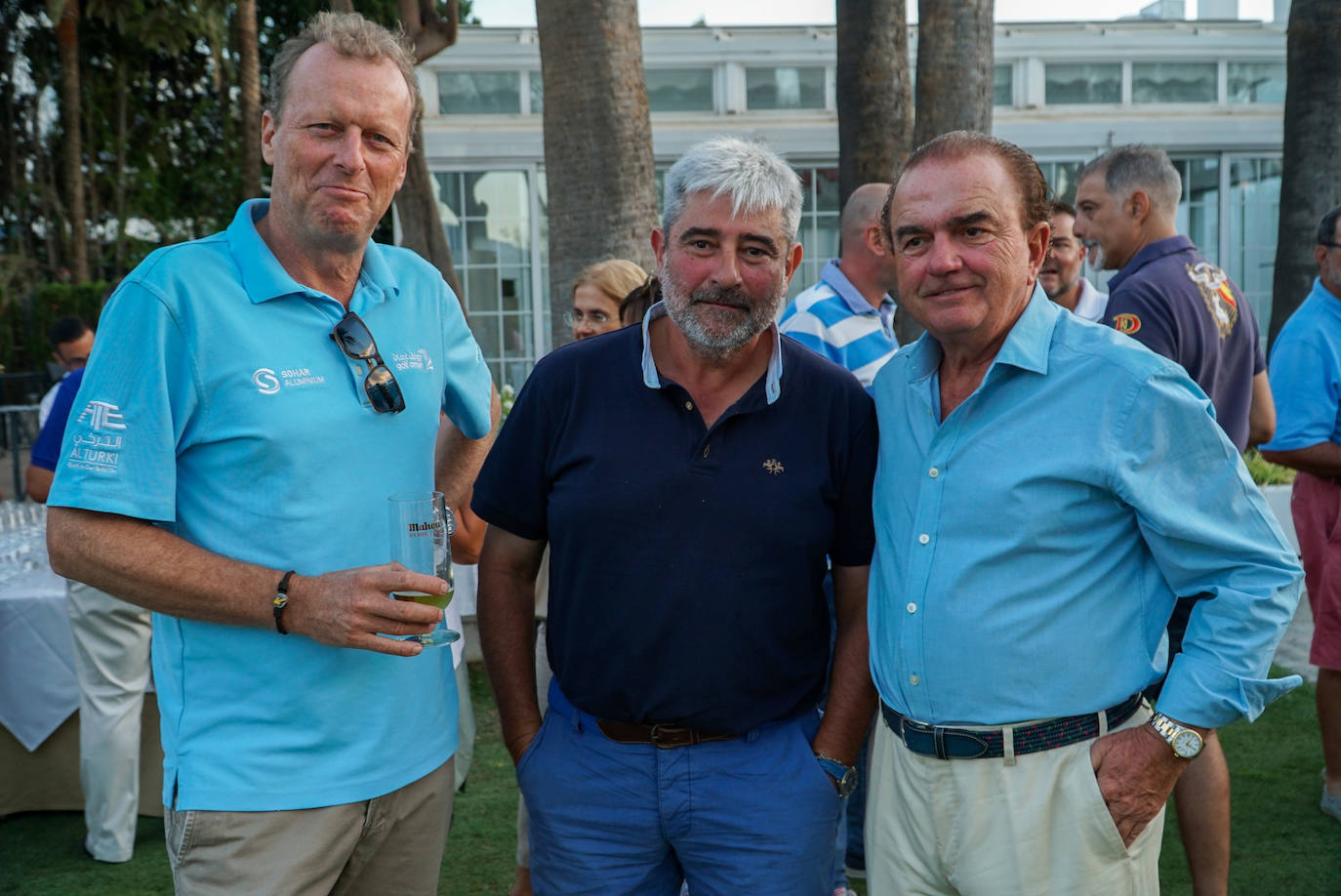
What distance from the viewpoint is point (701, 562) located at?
7.51 feet

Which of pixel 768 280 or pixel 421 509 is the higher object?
pixel 768 280

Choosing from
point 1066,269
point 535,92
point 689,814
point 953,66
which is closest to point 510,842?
point 689,814

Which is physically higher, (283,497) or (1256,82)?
(1256,82)

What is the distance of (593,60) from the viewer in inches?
234

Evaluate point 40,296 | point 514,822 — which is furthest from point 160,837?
point 40,296

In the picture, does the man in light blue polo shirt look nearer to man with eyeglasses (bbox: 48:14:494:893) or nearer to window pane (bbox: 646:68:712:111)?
man with eyeglasses (bbox: 48:14:494:893)

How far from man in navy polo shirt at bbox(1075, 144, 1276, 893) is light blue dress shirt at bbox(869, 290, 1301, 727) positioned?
1657mm

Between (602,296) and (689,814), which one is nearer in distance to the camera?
(689,814)

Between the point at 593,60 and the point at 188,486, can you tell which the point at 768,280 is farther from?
the point at 593,60

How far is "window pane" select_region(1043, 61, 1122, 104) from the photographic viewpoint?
12.9 meters

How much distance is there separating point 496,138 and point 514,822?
28.5 ft

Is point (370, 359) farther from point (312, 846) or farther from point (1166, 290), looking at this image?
point (1166, 290)

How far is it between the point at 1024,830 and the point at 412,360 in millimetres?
1488

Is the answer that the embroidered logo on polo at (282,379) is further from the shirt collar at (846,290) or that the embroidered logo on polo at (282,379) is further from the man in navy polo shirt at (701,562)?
the shirt collar at (846,290)
